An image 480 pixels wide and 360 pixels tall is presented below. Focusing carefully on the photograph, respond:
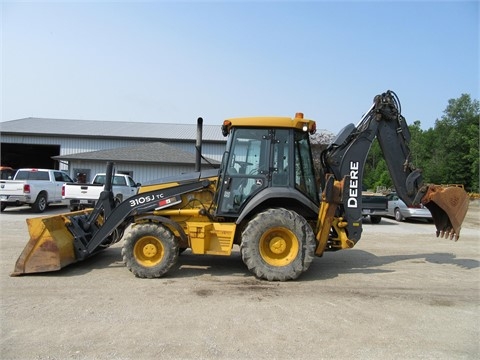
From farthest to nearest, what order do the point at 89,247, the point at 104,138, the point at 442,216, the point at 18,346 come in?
the point at 104,138 < the point at 442,216 < the point at 89,247 < the point at 18,346

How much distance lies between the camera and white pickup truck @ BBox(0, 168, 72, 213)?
53.0 feet

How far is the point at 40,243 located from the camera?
6414mm

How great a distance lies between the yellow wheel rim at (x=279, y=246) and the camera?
6.45 meters

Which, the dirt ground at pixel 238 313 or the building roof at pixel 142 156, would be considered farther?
the building roof at pixel 142 156

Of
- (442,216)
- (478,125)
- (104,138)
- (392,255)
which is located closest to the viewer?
(442,216)

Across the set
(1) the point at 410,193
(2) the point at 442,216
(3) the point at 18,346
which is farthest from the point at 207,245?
(2) the point at 442,216

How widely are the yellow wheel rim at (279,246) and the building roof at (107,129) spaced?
2632 cm

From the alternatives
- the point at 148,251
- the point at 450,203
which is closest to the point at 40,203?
the point at 148,251

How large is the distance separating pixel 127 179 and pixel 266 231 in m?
13.1

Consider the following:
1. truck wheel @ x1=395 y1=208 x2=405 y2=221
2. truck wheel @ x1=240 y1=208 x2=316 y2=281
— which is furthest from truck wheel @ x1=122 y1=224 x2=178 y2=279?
truck wheel @ x1=395 y1=208 x2=405 y2=221

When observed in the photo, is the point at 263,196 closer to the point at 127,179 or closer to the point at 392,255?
the point at 392,255

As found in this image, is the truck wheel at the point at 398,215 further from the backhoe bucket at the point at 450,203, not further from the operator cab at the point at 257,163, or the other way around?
the operator cab at the point at 257,163

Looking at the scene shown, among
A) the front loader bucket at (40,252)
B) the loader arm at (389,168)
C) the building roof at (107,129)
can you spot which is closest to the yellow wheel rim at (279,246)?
the loader arm at (389,168)

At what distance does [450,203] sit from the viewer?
726 cm
